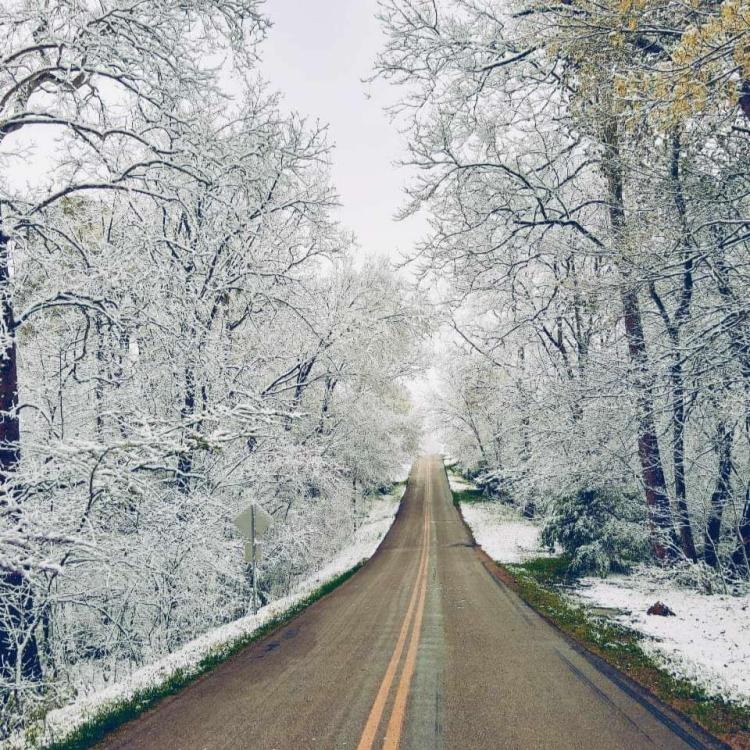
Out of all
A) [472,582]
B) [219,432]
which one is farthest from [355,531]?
[219,432]

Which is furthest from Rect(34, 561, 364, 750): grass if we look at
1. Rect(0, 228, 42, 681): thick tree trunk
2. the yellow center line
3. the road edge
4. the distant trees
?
the distant trees

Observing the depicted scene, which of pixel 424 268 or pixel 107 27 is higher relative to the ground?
pixel 107 27

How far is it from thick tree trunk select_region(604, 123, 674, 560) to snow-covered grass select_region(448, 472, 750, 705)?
1211 mm

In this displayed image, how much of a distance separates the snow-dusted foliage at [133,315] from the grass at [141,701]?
55.8 inches

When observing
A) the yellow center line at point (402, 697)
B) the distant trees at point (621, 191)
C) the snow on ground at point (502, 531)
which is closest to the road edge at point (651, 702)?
the yellow center line at point (402, 697)

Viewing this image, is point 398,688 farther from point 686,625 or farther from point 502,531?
point 502,531

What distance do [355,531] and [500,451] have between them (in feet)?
32.1

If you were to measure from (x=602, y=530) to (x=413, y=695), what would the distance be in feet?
32.2

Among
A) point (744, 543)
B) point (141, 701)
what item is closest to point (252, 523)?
point (141, 701)

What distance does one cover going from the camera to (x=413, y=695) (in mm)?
5578

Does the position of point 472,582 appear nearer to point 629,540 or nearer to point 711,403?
point 629,540

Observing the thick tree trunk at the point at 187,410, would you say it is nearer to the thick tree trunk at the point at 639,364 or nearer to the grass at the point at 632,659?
the grass at the point at 632,659

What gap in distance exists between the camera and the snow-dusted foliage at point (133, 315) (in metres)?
5.88

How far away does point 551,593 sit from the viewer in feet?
38.4
